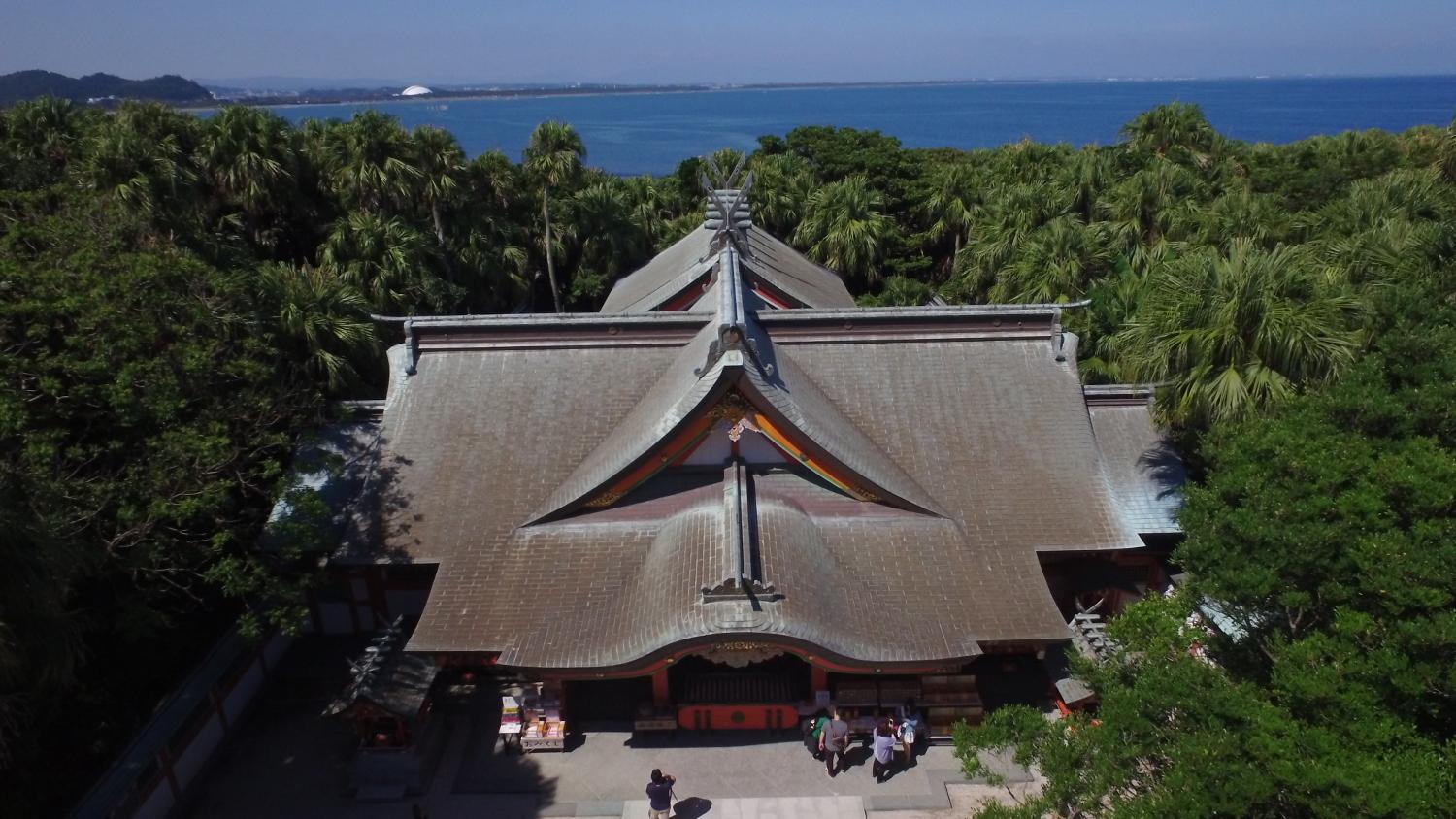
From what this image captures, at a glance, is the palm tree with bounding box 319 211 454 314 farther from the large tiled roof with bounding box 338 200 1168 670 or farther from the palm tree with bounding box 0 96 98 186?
the large tiled roof with bounding box 338 200 1168 670

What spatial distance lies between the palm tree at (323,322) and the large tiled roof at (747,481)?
2.55m

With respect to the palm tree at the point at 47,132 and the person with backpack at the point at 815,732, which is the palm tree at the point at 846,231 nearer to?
the person with backpack at the point at 815,732

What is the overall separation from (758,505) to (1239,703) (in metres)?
7.78

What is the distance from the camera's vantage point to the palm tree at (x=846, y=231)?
3369cm

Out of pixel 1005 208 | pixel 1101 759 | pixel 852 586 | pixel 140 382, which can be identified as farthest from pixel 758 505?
pixel 1005 208

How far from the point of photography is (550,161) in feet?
115

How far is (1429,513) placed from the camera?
9.02m

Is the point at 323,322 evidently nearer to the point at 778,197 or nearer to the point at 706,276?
the point at 706,276

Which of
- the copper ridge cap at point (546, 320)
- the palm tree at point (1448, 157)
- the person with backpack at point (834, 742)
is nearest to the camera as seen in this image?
the person with backpack at point (834, 742)

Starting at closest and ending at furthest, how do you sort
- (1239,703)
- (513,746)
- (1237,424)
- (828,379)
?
(1239,703), (1237,424), (513,746), (828,379)

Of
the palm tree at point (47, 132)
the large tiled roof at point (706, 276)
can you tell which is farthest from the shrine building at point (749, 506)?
the palm tree at point (47, 132)

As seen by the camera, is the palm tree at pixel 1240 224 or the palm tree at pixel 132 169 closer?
the palm tree at pixel 132 169

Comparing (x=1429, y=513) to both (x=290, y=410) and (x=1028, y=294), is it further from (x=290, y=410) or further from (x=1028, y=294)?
(x=290, y=410)

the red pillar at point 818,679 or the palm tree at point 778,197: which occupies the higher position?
the palm tree at point 778,197
